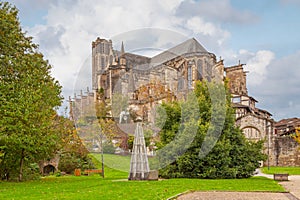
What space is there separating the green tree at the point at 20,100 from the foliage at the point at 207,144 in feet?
29.7

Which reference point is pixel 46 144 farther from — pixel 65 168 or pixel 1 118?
pixel 65 168

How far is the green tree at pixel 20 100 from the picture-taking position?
74.3ft

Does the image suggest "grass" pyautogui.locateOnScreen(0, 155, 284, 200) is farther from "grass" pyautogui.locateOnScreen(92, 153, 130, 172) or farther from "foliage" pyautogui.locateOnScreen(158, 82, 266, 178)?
"grass" pyautogui.locateOnScreen(92, 153, 130, 172)

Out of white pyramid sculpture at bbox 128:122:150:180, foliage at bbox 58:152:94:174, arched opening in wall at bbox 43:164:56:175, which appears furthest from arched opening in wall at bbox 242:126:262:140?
white pyramid sculpture at bbox 128:122:150:180

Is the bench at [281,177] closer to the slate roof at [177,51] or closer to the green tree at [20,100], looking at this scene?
the slate roof at [177,51]

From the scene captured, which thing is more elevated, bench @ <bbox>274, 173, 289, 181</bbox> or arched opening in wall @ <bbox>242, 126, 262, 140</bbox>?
arched opening in wall @ <bbox>242, 126, 262, 140</bbox>

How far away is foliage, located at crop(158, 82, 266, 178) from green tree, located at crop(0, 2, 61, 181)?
906 centimetres

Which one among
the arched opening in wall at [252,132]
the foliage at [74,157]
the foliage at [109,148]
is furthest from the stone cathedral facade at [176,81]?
the foliage at [109,148]

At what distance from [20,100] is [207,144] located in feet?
43.9

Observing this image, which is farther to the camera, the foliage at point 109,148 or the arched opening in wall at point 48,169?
the arched opening in wall at point 48,169

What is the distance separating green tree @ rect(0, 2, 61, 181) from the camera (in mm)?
22641

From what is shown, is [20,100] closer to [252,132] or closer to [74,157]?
[74,157]

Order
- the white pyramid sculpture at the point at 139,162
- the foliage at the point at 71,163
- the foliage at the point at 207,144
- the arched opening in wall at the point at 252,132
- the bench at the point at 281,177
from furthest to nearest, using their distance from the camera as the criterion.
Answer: the arched opening in wall at the point at 252,132 < the foliage at the point at 71,163 < the foliage at the point at 207,144 < the bench at the point at 281,177 < the white pyramid sculpture at the point at 139,162

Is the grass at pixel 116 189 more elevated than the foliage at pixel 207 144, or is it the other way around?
the foliage at pixel 207 144
